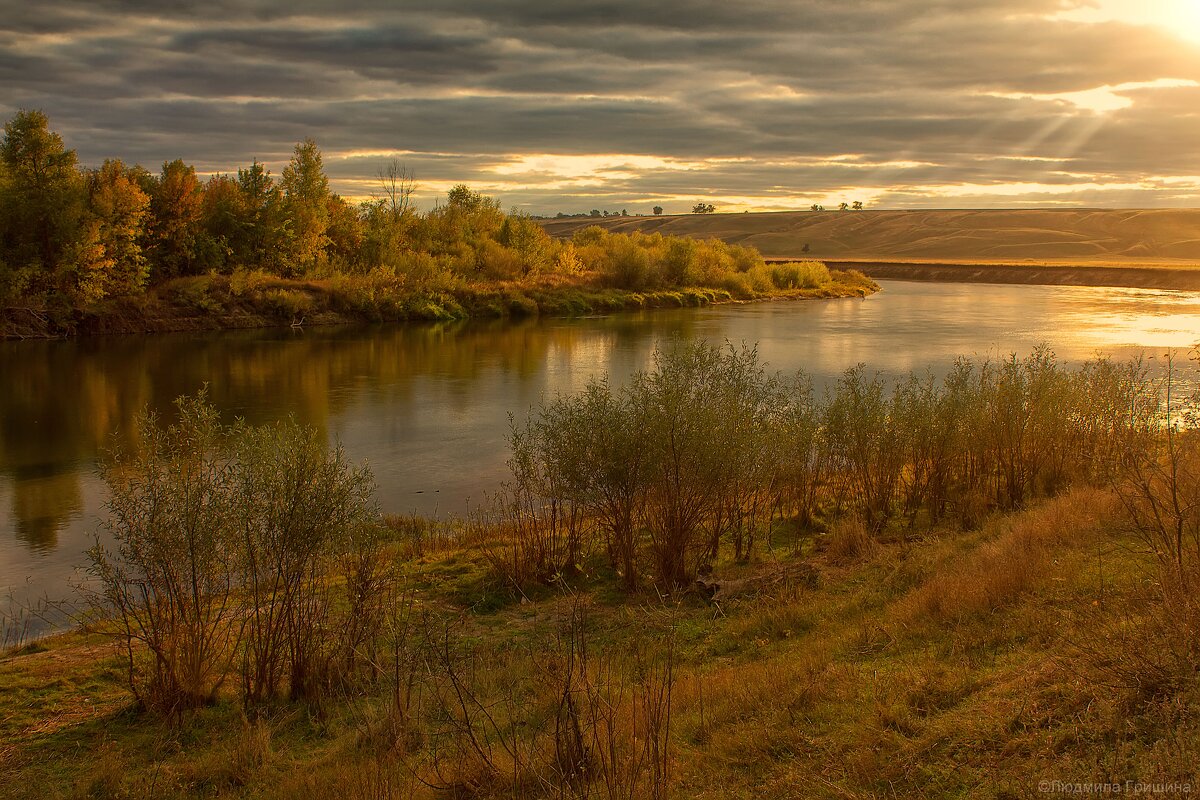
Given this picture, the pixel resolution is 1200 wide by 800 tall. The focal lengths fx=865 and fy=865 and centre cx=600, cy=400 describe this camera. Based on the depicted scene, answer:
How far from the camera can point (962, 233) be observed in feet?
485

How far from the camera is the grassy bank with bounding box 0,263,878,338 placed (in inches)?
1446

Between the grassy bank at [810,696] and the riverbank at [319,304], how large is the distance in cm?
3226

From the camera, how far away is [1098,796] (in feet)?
12.9

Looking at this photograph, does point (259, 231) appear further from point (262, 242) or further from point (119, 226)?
point (119, 226)

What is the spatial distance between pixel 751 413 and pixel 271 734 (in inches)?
289

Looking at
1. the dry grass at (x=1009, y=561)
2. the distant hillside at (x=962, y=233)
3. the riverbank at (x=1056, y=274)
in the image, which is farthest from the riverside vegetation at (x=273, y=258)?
the distant hillside at (x=962, y=233)

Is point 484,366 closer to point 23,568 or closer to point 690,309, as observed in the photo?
point 23,568

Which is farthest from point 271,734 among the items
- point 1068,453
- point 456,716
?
point 1068,453

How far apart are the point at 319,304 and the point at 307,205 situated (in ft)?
25.1

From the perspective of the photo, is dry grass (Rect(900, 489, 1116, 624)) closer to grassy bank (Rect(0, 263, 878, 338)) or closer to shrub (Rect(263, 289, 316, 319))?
grassy bank (Rect(0, 263, 878, 338))

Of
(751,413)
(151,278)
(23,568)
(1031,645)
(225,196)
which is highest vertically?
(225,196)

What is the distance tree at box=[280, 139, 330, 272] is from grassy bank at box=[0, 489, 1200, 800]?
132 ft

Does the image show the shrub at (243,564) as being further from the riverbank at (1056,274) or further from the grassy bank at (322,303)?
the riverbank at (1056,274)

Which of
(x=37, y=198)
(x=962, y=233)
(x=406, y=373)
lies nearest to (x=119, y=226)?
(x=37, y=198)
